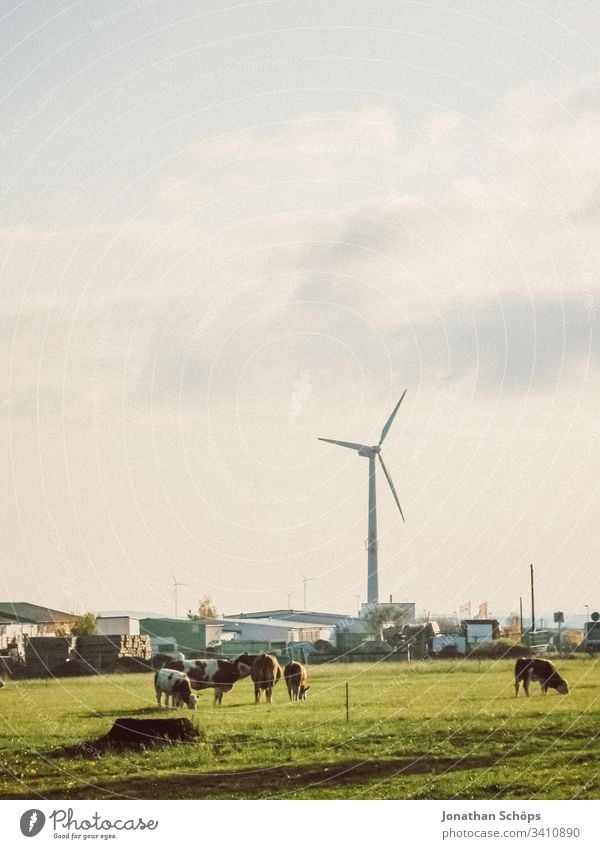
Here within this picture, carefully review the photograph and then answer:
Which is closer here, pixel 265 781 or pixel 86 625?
pixel 265 781

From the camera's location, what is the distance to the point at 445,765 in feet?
86.0

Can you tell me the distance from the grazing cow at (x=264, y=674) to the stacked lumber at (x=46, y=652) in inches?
690

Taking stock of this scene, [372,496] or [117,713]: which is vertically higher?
[372,496]

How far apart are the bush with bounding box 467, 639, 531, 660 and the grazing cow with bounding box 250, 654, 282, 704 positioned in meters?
17.4

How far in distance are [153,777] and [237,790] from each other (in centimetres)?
200

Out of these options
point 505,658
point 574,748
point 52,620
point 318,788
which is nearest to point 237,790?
point 318,788

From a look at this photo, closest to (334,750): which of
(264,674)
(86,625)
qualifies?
(264,674)

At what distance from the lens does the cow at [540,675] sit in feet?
129

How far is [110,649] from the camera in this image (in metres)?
57.2

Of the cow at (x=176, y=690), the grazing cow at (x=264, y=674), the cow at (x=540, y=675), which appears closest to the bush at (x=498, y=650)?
the cow at (x=540, y=675)

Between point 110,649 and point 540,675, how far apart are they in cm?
2404

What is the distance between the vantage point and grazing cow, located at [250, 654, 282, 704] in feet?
131

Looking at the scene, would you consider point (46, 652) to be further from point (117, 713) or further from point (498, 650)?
point (117, 713)

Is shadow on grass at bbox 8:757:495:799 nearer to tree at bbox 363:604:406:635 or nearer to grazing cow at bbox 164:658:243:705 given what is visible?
grazing cow at bbox 164:658:243:705
